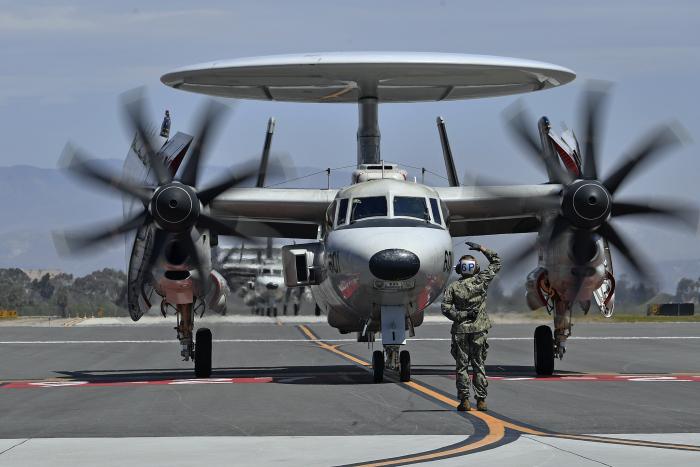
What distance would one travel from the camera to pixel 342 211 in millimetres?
25188

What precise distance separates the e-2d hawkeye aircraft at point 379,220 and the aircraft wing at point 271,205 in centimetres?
3

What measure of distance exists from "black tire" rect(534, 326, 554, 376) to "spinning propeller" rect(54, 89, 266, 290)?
6833 mm

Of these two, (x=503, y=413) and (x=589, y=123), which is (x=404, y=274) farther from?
(x=589, y=123)

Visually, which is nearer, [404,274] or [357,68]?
[404,274]

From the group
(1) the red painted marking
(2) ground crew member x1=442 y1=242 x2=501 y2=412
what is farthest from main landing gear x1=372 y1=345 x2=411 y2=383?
(2) ground crew member x1=442 y1=242 x2=501 y2=412

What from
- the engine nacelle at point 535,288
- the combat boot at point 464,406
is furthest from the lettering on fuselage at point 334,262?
the combat boot at point 464,406

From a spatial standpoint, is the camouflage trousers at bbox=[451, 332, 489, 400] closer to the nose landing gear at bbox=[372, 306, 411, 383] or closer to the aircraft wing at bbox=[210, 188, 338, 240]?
the nose landing gear at bbox=[372, 306, 411, 383]

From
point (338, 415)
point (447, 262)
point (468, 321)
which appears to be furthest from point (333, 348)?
point (338, 415)

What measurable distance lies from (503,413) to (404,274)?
16.1 feet

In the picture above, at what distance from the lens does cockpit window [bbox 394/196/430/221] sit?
24531 mm

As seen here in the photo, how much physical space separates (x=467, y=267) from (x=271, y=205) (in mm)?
9274

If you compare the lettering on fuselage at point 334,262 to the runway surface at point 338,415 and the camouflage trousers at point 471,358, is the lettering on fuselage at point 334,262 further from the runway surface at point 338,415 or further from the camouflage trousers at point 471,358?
the camouflage trousers at point 471,358

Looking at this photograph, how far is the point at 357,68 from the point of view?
27219mm

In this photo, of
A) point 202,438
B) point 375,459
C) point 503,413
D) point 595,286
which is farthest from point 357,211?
point 375,459
